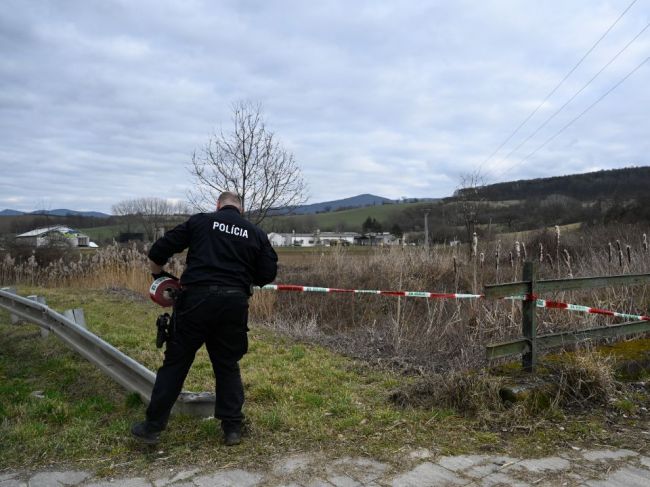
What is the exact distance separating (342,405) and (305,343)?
294 cm

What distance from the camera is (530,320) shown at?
204 inches

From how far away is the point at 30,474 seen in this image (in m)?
3.39

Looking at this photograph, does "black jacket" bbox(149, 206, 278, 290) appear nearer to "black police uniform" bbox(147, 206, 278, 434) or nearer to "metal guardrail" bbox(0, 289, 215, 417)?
"black police uniform" bbox(147, 206, 278, 434)

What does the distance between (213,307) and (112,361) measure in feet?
5.98

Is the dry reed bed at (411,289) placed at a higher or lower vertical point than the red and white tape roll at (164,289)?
lower

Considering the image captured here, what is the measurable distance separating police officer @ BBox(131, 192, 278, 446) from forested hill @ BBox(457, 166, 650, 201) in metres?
24.8

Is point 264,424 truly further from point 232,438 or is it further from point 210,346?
point 210,346

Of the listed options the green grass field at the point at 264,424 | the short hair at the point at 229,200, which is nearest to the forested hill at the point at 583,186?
the green grass field at the point at 264,424

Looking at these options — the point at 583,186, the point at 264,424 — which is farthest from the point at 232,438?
the point at 583,186

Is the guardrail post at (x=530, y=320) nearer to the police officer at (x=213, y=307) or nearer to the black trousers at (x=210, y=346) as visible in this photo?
A: the police officer at (x=213, y=307)

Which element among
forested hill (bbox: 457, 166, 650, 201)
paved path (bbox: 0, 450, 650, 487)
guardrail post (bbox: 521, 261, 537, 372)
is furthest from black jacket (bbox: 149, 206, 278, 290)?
forested hill (bbox: 457, 166, 650, 201)

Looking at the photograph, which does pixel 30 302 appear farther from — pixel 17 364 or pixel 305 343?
pixel 305 343

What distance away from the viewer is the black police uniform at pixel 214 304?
12.5 ft

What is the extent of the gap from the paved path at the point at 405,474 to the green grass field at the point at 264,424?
135mm
